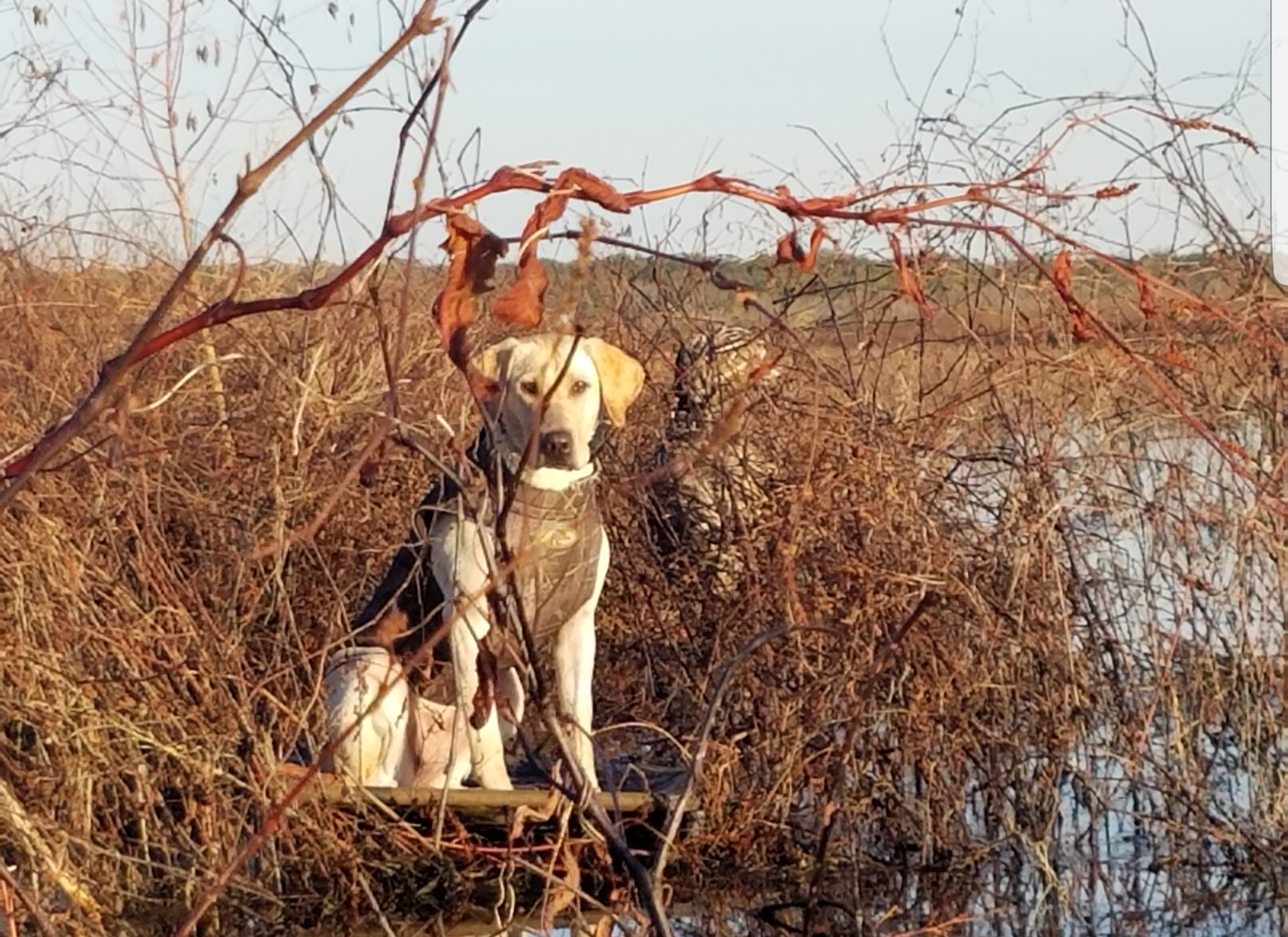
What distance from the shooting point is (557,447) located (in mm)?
4984

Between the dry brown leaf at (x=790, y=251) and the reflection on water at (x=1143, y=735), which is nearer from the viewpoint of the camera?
the dry brown leaf at (x=790, y=251)

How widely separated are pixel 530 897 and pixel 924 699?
125 cm

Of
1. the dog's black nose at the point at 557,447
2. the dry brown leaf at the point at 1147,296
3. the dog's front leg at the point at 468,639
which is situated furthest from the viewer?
the dog's black nose at the point at 557,447

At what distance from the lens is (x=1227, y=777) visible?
547cm

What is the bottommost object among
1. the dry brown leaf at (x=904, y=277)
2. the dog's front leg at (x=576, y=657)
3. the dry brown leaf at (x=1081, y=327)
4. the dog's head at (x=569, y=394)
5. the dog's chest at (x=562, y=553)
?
the dog's front leg at (x=576, y=657)

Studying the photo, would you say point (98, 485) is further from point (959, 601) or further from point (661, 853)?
point (661, 853)

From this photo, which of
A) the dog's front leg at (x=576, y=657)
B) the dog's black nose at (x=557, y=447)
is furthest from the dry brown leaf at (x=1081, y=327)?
the dog's front leg at (x=576, y=657)

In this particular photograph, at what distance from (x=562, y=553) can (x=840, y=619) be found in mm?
882

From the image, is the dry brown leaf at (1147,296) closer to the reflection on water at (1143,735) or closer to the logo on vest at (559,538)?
the logo on vest at (559,538)

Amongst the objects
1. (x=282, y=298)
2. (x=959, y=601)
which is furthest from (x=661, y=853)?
(x=959, y=601)

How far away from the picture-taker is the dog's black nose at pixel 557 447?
16.3 feet

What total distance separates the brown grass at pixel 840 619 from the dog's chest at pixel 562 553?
A: 0.49 meters

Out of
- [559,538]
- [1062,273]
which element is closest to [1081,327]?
[1062,273]

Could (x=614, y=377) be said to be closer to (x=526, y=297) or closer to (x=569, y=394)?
(x=569, y=394)
